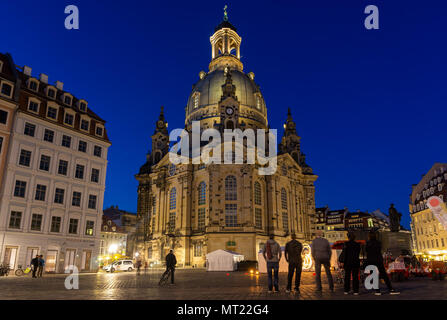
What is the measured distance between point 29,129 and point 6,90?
4352 millimetres

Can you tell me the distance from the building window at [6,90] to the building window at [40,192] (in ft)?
31.9

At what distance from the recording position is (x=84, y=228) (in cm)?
3875

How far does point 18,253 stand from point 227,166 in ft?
115

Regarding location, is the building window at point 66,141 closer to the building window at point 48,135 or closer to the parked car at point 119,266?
the building window at point 48,135

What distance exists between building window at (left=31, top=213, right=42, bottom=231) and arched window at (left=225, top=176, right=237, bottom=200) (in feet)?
102

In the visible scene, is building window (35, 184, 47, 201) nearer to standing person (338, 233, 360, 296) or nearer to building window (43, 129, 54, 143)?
building window (43, 129, 54, 143)

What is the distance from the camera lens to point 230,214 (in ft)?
192

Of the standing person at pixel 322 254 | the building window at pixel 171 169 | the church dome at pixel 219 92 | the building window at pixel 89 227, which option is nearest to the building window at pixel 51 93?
the building window at pixel 89 227

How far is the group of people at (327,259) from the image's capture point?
11.2 metres

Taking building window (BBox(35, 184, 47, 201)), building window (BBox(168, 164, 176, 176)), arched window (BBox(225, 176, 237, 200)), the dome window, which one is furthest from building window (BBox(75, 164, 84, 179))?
the dome window

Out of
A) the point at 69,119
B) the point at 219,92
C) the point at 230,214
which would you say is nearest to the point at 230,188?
the point at 230,214

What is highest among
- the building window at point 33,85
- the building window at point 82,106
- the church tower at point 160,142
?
the church tower at point 160,142

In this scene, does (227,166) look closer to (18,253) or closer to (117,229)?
(18,253)
